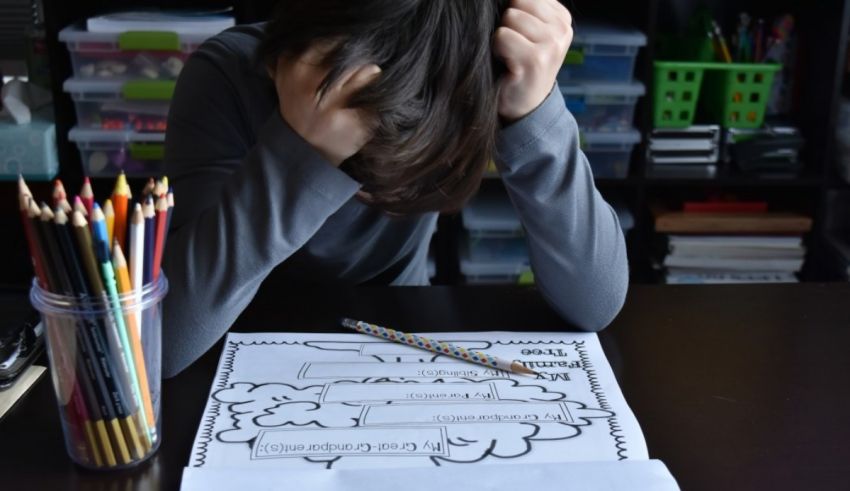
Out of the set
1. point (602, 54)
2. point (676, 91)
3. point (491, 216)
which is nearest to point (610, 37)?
point (602, 54)

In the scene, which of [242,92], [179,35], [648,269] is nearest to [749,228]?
[648,269]

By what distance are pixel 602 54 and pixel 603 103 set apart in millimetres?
95

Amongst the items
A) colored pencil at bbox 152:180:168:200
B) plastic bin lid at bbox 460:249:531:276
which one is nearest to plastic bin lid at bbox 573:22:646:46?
plastic bin lid at bbox 460:249:531:276

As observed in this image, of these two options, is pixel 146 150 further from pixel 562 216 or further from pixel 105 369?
pixel 105 369

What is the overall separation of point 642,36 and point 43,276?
58.1 inches

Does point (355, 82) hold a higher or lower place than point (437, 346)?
higher

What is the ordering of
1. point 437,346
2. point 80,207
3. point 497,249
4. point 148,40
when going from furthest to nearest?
point 497,249
point 148,40
point 437,346
point 80,207

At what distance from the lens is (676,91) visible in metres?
1.91

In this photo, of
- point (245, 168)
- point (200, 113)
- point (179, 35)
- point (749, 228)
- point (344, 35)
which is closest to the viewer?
point (344, 35)

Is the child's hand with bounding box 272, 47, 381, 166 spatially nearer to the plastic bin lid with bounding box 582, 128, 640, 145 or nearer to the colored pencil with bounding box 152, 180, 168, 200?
the colored pencil with bounding box 152, 180, 168, 200

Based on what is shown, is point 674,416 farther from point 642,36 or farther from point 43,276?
point 642,36

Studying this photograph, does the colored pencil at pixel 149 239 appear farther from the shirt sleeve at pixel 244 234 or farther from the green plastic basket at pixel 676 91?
the green plastic basket at pixel 676 91

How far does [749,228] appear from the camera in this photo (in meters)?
1.96

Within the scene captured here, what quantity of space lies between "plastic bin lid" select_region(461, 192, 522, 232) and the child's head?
3.74ft
